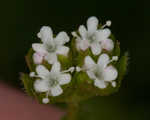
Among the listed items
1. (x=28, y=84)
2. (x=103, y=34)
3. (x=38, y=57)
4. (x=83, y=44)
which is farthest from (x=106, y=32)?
(x=28, y=84)

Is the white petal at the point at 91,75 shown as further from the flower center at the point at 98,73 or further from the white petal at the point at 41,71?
the white petal at the point at 41,71

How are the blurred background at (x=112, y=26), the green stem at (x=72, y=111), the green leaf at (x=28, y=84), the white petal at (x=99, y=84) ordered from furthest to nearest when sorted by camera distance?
the blurred background at (x=112, y=26)
the green stem at (x=72, y=111)
the green leaf at (x=28, y=84)
the white petal at (x=99, y=84)

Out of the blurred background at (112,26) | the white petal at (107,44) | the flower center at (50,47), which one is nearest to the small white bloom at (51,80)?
the flower center at (50,47)

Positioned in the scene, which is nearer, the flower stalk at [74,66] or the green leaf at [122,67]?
the flower stalk at [74,66]

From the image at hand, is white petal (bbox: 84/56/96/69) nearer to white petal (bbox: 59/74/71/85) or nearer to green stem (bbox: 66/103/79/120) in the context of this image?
white petal (bbox: 59/74/71/85)

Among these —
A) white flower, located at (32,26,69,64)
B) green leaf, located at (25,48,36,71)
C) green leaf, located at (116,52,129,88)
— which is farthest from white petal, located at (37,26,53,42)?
green leaf, located at (116,52,129,88)
